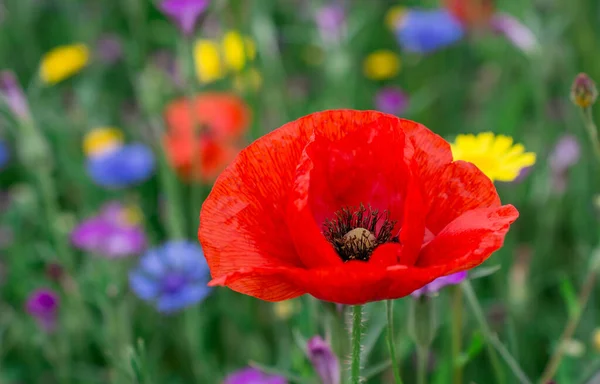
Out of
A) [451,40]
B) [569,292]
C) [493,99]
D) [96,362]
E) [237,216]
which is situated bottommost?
[96,362]

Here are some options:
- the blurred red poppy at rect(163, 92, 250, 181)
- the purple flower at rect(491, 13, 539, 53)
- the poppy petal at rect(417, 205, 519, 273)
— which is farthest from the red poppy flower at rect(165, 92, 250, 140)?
the poppy petal at rect(417, 205, 519, 273)

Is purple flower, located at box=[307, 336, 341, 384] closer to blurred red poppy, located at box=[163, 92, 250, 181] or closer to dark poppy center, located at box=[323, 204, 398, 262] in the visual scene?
dark poppy center, located at box=[323, 204, 398, 262]

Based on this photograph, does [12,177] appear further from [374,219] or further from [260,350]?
[374,219]

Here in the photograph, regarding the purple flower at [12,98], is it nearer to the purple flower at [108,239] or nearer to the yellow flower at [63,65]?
the purple flower at [108,239]

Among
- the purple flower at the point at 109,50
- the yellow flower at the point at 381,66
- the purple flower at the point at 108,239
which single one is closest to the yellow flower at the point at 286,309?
the purple flower at the point at 108,239

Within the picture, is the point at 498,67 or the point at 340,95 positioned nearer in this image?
the point at 340,95

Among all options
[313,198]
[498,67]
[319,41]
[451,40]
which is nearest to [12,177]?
[319,41]

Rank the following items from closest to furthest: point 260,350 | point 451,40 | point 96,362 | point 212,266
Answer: point 212,266
point 260,350
point 96,362
point 451,40

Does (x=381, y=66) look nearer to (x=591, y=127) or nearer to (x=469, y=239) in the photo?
(x=591, y=127)
